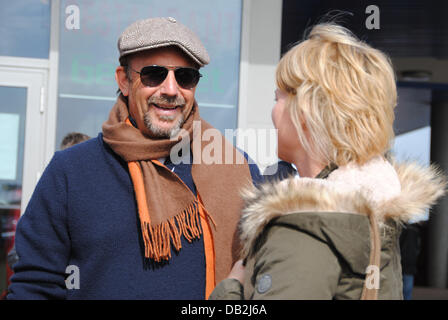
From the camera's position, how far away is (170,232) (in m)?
1.67

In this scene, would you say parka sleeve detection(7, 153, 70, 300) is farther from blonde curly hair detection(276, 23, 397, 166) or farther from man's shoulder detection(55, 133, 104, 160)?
blonde curly hair detection(276, 23, 397, 166)

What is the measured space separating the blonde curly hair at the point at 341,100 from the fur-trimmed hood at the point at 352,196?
0.05m

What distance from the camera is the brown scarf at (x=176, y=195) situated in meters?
1.65

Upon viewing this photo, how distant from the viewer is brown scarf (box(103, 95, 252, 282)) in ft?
5.41

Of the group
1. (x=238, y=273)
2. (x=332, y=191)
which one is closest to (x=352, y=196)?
(x=332, y=191)

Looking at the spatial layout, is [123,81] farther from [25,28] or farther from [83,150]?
[25,28]

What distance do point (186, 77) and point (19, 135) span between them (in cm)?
295

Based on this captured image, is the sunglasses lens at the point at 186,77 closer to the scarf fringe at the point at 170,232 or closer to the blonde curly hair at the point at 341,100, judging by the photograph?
the scarf fringe at the point at 170,232

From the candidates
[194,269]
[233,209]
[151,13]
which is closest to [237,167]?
[233,209]

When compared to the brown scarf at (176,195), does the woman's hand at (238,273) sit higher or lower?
lower

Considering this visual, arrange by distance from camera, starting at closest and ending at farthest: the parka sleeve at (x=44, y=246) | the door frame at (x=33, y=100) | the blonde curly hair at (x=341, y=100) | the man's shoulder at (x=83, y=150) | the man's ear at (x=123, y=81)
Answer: the blonde curly hair at (x=341, y=100)
the parka sleeve at (x=44, y=246)
the man's shoulder at (x=83, y=150)
the man's ear at (x=123, y=81)
the door frame at (x=33, y=100)

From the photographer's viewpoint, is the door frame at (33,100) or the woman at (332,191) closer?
the woman at (332,191)

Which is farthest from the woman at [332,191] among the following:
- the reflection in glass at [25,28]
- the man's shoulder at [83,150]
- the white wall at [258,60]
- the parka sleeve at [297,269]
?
the reflection in glass at [25,28]

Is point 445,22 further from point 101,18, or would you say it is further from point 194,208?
point 194,208
